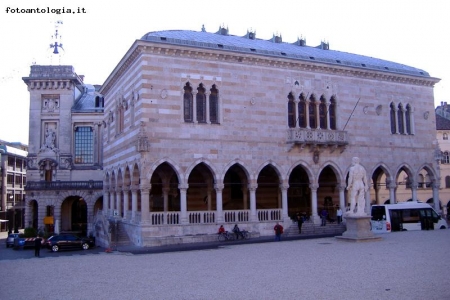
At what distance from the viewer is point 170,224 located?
2825 cm

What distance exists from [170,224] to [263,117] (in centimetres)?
952

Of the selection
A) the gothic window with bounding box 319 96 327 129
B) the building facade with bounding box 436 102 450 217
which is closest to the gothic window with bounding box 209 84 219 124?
the gothic window with bounding box 319 96 327 129

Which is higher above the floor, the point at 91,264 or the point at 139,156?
the point at 139,156

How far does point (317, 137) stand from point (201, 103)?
856 cm

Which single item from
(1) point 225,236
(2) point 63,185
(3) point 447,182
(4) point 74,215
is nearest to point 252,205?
(1) point 225,236

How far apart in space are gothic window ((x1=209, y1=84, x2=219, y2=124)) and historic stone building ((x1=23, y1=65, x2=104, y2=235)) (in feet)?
85.9

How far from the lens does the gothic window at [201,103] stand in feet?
99.8

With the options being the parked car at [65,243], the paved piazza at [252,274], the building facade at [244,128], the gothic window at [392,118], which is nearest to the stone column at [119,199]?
the building facade at [244,128]

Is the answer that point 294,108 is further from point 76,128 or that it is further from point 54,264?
point 76,128

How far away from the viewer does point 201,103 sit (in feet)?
100

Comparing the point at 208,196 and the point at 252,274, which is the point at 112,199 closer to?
the point at 208,196

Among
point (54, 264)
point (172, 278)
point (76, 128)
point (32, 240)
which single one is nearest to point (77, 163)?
point (76, 128)

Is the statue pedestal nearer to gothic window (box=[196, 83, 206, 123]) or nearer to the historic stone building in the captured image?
gothic window (box=[196, 83, 206, 123])

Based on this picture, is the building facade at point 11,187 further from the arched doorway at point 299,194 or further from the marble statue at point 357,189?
the marble statue at point 357,189
